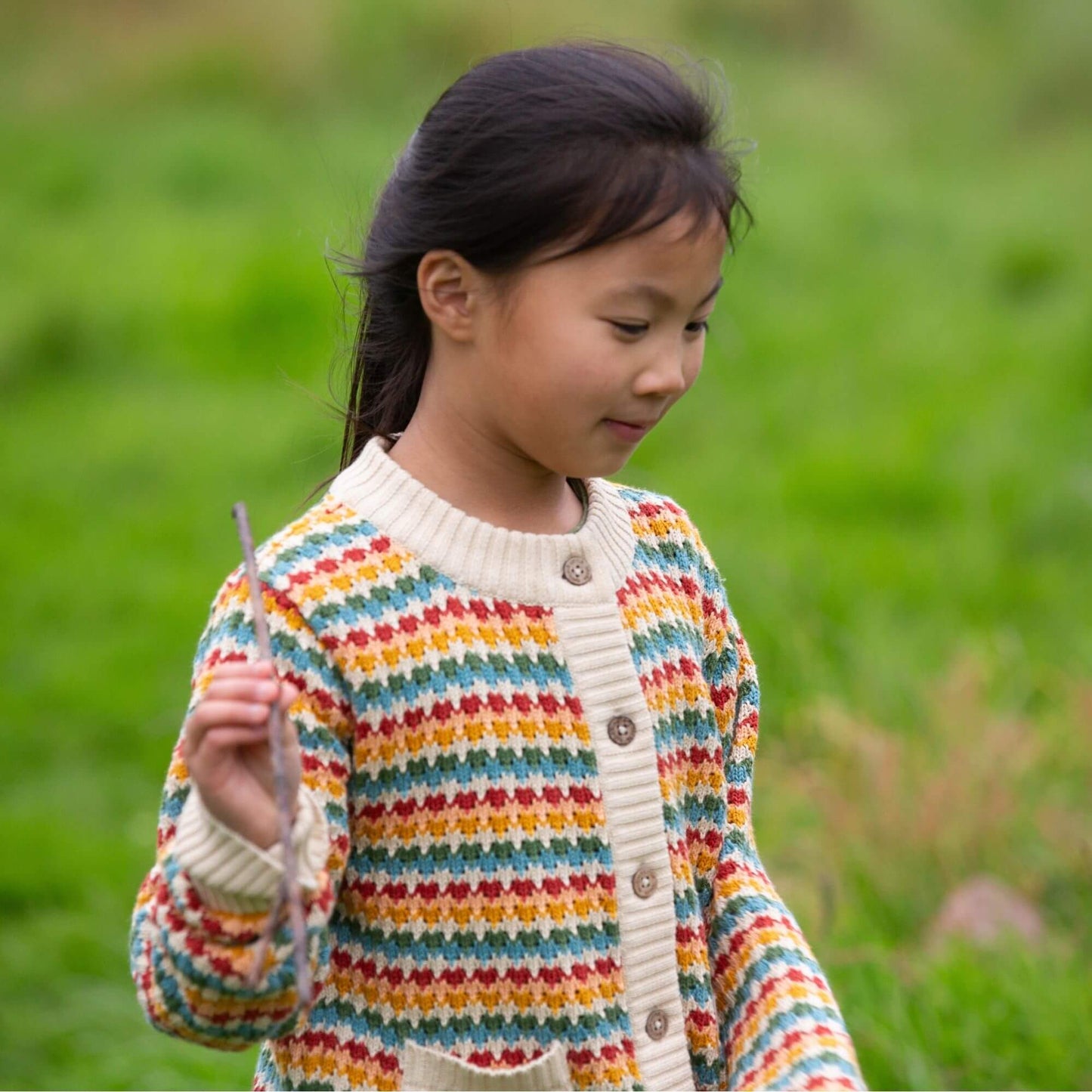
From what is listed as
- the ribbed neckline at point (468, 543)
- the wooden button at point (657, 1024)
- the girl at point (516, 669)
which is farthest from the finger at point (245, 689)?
the wooden button at point (657, 1024)

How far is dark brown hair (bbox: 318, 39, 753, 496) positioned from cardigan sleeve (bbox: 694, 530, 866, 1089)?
417 millimetres

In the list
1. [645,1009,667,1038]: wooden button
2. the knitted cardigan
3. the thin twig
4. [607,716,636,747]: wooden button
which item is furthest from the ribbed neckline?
[645,1009,667,1038]: wooden button

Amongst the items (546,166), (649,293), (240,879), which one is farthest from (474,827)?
(546,166)

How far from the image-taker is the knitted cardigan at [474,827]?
5.31ft

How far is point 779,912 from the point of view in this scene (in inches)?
73.8

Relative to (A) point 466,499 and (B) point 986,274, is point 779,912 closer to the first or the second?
(A) point 466,499

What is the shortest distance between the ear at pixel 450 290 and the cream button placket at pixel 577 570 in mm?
237

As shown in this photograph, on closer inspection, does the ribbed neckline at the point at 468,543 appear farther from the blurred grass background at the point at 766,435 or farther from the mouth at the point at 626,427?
the blurred grass background at the point at 766,435

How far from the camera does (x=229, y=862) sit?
146 centimetres

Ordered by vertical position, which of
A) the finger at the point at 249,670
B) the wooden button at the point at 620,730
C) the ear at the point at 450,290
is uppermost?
the ear at the point at 450,290

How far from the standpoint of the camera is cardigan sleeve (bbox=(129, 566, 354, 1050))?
1467mm

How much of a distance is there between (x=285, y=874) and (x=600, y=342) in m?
0.56

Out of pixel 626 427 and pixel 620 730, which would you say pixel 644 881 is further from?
pixel 626 427

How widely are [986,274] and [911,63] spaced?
343cm
